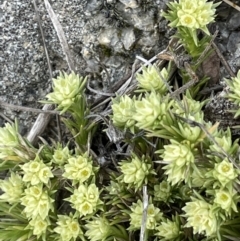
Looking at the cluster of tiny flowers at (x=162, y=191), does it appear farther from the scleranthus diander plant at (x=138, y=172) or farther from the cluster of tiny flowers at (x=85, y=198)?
the cluster of tiny flowers at (x=85, y=198)

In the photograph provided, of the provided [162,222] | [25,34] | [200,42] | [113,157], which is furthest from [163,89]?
[25,34]

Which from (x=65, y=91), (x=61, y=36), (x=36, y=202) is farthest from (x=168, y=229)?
(x=61, y=36)

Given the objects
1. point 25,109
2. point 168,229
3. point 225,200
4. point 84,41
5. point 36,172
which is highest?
point 84,41

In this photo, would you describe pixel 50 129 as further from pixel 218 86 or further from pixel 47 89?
pixel 218 86

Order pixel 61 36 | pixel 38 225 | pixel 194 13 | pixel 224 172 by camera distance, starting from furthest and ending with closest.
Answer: pixel 61 36
pixel 38 225
pixel 194 13
pixel 224 172

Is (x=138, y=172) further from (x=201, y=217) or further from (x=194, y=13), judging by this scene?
(x=194, y=13)

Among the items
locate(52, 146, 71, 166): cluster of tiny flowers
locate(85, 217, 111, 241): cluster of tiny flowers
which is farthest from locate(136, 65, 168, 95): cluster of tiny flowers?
locate(85, 217, 111, 241): cluster of tiny flowers
